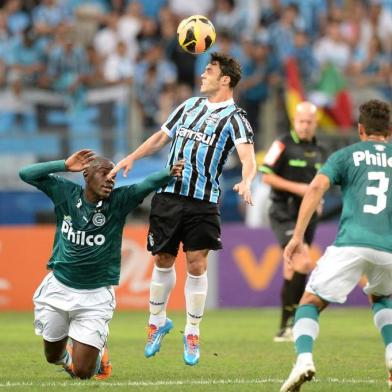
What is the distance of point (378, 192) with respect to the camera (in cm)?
756

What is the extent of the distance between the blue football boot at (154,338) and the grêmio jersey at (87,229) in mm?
1169

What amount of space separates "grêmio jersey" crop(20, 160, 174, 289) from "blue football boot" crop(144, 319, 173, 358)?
1.17 metres

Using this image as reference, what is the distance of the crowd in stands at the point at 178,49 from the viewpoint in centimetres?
1933

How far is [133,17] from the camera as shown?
21.3 m

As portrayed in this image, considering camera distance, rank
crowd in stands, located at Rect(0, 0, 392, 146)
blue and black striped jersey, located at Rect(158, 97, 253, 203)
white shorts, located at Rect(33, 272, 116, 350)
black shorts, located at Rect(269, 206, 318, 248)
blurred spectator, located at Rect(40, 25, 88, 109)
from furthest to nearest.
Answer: crowd in stands, located at Rect(0, 0, 392, 146)
blurred spectator, located at Rect(40, 25, 88, 109)
black shorts, located at Rect(269, 206, 318, 248)
blue and black striped jersey, located at Rect(158, 97, 253, 203)
white shorts, located at Rect(33, 272, 116, 350)

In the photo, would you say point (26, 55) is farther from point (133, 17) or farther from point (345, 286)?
point (345, 286)

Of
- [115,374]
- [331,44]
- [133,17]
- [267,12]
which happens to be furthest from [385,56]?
[115,374]

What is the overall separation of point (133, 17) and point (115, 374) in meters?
13.3

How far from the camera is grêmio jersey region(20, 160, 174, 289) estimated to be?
8445 mm

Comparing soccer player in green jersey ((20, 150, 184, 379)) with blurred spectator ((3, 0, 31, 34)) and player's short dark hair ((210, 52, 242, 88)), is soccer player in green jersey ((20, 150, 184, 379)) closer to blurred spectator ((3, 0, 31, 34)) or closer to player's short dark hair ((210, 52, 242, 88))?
player's short dark hair ((210, 52, 242, 88))

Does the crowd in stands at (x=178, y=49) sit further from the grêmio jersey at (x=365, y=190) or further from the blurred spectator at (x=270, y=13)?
the grêmio jersey at (x=365, y=190)

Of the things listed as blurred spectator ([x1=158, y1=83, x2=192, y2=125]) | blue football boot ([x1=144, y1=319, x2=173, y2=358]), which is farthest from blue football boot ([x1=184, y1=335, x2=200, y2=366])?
blurred spectator ([x1=158, y1=83, x2=192, y2=125])

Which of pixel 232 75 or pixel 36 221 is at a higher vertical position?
pixel 232 75

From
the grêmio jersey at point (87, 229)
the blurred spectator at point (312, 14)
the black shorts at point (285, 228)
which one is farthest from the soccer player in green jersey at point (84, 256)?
the blurred spectator at point (312, 14)
